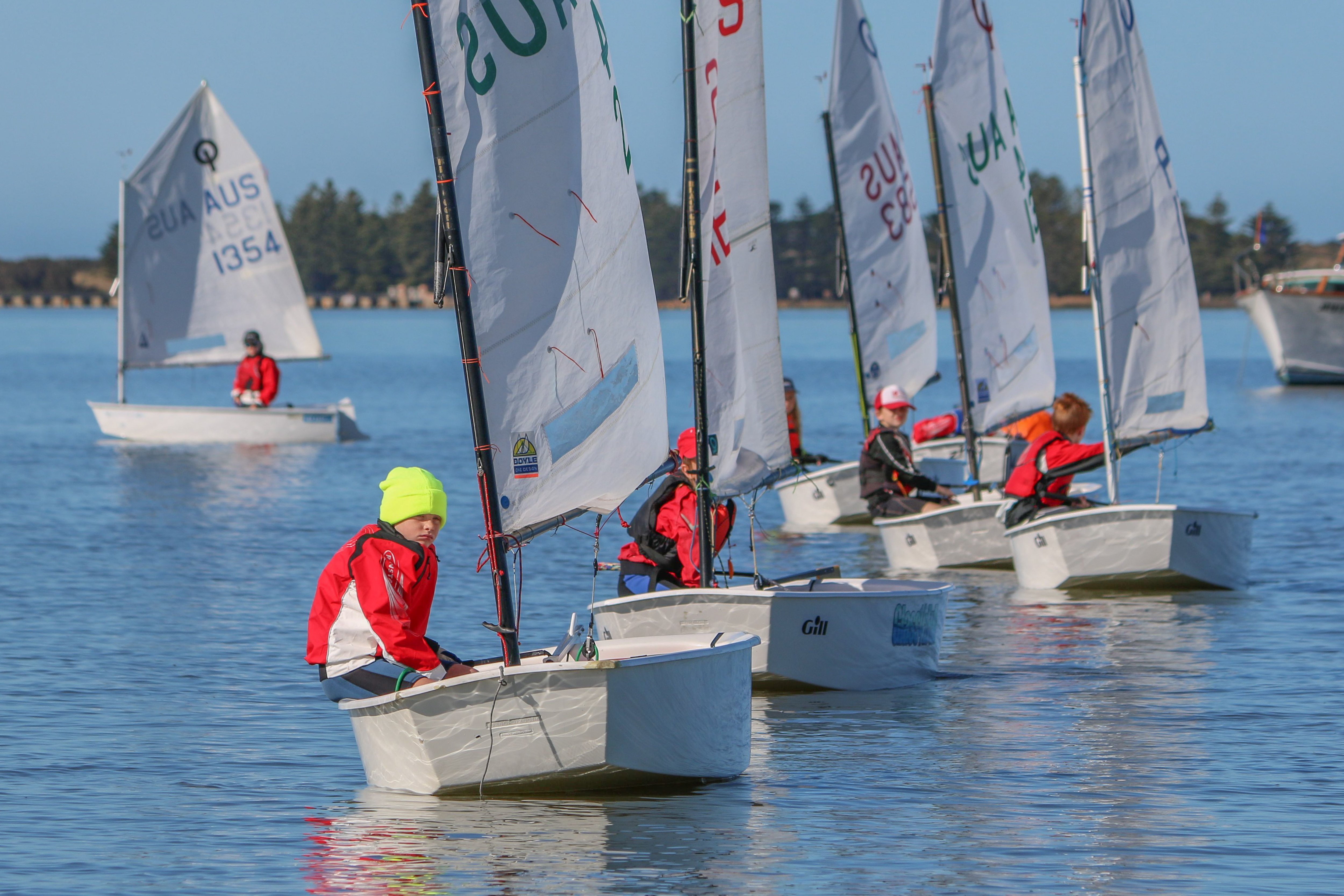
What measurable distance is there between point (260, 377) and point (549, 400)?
23226mm

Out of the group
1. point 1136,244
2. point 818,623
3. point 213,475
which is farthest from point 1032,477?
point 213,475

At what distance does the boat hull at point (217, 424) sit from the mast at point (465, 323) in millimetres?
22512

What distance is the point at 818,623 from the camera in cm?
1049

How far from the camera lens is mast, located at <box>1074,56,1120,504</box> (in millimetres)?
15703

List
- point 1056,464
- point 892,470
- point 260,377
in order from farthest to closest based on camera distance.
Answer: point 260,377 < point 892,470 < point 1056,464

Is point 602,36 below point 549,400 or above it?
above

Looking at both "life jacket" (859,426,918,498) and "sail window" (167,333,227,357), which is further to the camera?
"sail window" (167,333,227,357)

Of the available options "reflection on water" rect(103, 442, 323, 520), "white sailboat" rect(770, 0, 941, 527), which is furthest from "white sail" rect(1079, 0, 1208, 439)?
"reflection on water" rect(103, 442, 323, 520)

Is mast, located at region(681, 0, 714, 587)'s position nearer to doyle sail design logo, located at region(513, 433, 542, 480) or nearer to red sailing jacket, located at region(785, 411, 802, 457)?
doyle sail design logo, located at region(513, 433, 542, 480)

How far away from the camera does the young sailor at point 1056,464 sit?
1420cm

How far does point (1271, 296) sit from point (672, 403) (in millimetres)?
19782

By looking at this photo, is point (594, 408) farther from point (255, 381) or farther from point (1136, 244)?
point (255, 381)

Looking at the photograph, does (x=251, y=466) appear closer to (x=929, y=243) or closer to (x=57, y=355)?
(x=57, y=355)

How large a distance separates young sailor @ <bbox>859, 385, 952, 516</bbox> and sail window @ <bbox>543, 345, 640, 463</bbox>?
23.1ft
